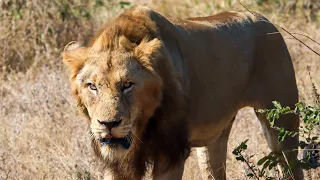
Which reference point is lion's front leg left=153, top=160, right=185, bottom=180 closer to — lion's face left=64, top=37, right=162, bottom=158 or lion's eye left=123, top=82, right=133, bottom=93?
lion's face left=64, top=37, right=162, bottom=158

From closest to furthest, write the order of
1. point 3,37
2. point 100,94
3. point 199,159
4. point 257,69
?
point 100,94 → point 257,69 → point 199,159 → point 3,37

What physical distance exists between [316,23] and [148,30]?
6.53m


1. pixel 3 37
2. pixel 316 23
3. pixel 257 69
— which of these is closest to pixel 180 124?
pixel 257 69

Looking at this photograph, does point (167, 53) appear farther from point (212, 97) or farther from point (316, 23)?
point (316, 23)

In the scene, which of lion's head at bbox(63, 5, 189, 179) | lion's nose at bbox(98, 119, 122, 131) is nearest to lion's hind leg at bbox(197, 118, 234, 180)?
lion's head at bbox(63, 5, 189, 179)

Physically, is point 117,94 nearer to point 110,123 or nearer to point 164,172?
point 110,123

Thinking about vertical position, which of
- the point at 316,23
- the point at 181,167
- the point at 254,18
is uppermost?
the point at 254,18

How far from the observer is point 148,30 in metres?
4.91

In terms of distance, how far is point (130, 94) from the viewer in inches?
179

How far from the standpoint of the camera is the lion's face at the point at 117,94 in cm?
445

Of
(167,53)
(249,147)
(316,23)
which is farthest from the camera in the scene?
(316,23)

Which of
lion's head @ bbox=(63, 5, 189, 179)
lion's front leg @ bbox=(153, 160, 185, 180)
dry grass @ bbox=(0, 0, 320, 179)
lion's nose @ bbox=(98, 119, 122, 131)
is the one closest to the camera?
lion's nose @ bbox=(98, 119, 122, 131)

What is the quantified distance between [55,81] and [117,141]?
11.3 ft

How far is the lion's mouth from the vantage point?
14.9 feet
